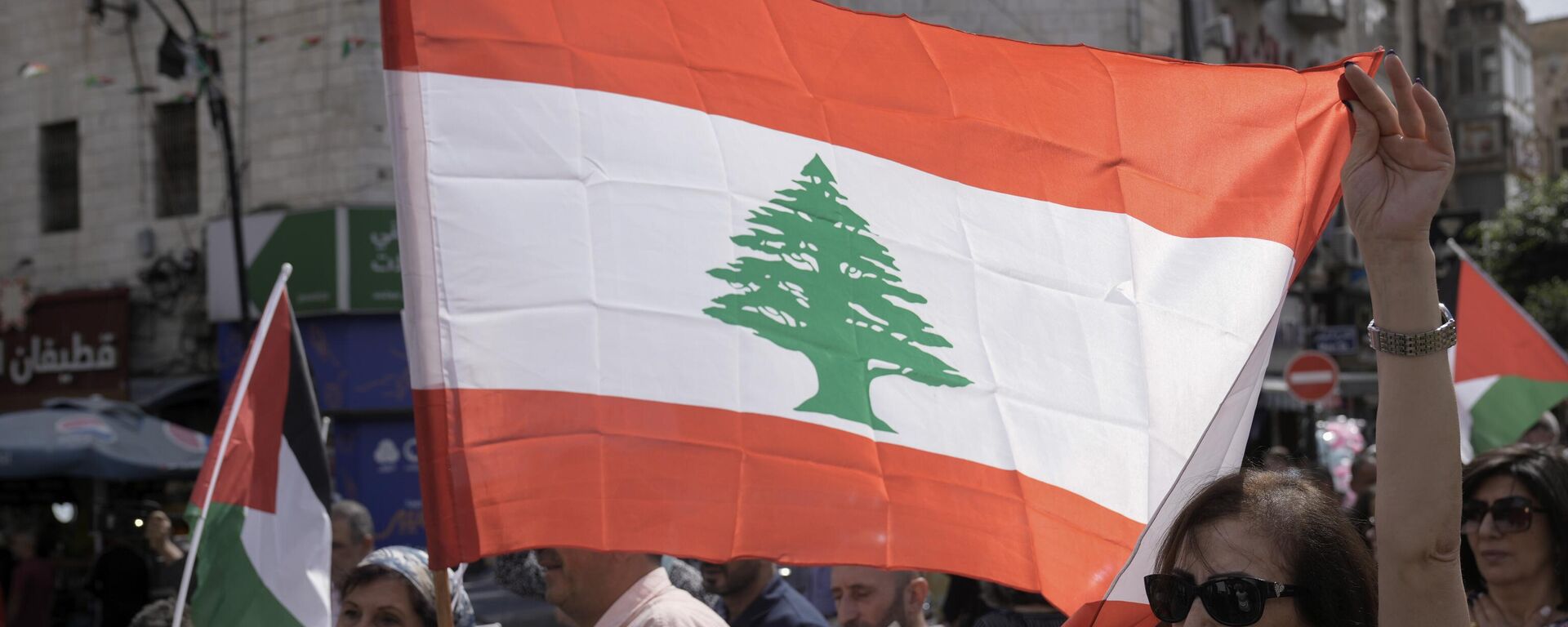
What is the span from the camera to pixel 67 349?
20062 millimetres

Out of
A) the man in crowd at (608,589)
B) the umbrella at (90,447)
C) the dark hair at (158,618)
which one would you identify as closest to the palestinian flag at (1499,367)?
the man in crowd at (608,589)

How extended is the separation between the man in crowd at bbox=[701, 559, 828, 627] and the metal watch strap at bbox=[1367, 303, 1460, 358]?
3.67m

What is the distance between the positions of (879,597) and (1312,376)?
35.5 ft

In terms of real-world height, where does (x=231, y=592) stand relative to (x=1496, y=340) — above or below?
below

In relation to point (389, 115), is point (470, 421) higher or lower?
lower

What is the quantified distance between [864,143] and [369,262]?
1518 cm

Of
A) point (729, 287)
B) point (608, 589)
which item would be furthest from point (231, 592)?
point (729, 287)

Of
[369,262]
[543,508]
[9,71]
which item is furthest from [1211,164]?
[9,71]

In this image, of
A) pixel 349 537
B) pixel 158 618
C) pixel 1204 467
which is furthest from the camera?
pixel 349 537

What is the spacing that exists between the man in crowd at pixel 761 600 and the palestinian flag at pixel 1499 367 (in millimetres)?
4339

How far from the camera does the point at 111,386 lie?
19.6 metres

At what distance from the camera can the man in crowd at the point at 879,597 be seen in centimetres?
530

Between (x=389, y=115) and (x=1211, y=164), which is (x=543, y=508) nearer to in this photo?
(x=389, y=115)

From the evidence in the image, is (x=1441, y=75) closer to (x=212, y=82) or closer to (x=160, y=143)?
(x=160, y=143)
